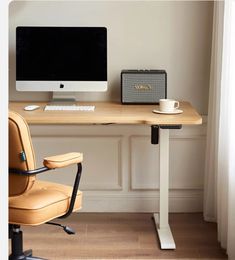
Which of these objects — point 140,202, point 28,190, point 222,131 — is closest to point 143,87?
point 222,131

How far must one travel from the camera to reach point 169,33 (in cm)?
368

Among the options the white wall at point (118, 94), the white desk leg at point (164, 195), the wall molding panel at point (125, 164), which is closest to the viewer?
the white desk leg at point (164, 195)

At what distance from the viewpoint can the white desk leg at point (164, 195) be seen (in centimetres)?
318

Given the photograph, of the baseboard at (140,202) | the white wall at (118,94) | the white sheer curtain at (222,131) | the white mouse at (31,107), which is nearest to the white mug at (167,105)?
the white sheer curtain at (222,131)

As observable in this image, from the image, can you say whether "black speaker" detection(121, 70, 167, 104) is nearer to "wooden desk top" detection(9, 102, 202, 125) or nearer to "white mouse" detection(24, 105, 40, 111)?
"wooden desk top" detection(9, 102, 202, 125)

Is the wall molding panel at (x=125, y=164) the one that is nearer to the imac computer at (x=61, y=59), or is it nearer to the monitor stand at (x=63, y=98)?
the monitor stand at (x=63, y=98)

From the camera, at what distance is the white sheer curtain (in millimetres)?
2867

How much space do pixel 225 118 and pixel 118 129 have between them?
93 centimetres

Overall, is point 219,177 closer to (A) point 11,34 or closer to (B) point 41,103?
(B) point 41,103

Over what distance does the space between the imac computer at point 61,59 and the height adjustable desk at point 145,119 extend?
0.54 ft

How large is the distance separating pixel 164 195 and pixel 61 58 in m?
1.11

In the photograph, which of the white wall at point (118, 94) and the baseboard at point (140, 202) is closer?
the white wall at point (118, 94)

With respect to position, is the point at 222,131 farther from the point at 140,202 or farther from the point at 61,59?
the point at 61,59

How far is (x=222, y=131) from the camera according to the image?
123 inches
